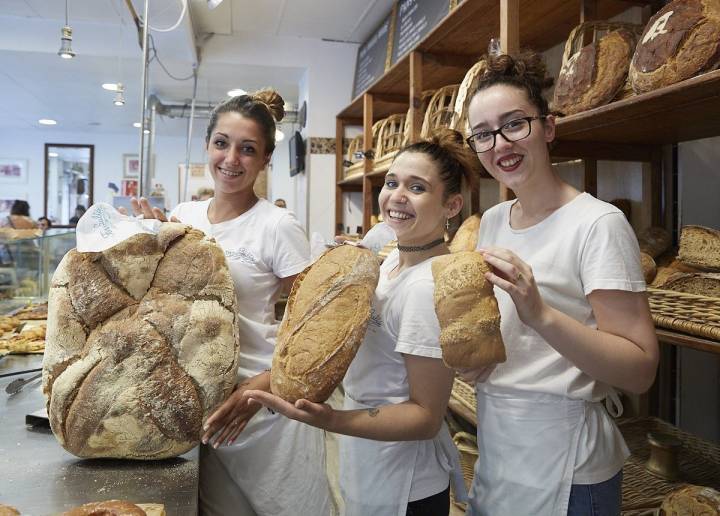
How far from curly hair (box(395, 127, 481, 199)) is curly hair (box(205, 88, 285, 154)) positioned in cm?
47

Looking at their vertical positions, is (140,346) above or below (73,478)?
above

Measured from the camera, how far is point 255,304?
1517mm

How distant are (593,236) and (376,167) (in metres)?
2.73

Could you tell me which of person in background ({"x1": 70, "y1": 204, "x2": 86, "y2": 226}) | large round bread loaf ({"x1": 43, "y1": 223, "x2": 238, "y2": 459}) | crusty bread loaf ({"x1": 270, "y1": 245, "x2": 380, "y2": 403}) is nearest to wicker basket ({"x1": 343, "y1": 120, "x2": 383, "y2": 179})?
large round bread loaf ({"x1": 43, "y1": 223, "x2": 238, "y2": 459})

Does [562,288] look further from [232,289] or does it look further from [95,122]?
[95,122]

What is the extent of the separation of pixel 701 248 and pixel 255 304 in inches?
50.4

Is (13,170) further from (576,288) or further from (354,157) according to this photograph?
(576,288)

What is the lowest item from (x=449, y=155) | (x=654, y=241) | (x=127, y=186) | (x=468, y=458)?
(x=468, y=458)

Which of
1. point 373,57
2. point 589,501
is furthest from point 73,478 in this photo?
point 373,57

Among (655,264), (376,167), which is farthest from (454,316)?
(376,167)

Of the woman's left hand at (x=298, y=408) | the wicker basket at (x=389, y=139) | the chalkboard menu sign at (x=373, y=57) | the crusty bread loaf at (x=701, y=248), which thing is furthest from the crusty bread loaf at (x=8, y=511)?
the chalkboard menu sign at (x=373, y=57)

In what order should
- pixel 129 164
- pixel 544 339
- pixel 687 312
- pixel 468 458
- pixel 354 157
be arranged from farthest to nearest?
pixel 129 164 < pixel 354 157 < pixel 468 458 < pixel 687 312 < pixel 544 339

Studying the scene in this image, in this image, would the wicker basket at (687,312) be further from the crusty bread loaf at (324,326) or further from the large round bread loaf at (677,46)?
the crusty bread loaf at (324,326)

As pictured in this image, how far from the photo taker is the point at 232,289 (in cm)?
132
